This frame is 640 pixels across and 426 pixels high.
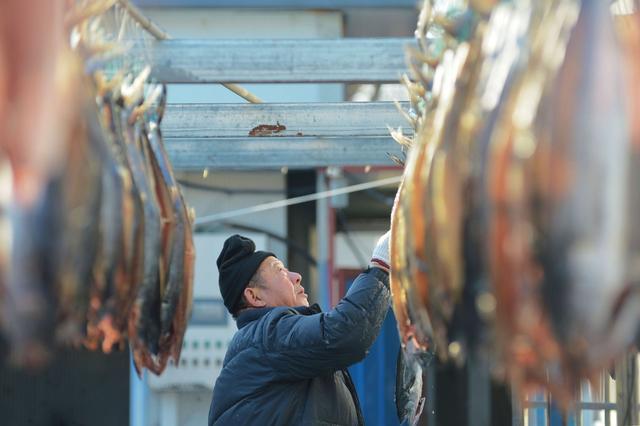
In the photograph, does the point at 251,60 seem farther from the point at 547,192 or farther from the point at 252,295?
the point at 547,192

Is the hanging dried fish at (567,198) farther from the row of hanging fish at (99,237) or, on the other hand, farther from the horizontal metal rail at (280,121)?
the horizontal metal rail at (280,121)

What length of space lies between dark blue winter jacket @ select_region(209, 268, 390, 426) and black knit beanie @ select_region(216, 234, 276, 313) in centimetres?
9

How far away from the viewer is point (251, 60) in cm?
266

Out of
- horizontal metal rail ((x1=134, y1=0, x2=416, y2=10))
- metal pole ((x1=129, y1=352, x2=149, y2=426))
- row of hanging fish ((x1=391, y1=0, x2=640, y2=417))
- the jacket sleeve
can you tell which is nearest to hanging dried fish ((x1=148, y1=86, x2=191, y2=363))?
row of hanging fish ((x1=391, y1=0, x2=640, y2=417))

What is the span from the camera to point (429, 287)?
5.35 feet

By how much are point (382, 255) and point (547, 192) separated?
1.60 meters

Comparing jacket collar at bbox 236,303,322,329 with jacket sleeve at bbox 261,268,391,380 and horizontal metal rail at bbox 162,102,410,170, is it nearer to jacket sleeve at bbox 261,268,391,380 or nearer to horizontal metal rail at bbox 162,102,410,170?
jacket sleeve at bbox 261,268,391,380

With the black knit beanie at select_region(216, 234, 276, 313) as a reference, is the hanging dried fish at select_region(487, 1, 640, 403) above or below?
below

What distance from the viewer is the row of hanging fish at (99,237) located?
143 centimetres

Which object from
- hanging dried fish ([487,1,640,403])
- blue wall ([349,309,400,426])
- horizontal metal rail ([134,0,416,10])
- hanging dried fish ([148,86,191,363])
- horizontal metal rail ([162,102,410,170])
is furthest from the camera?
horizontal metal rail ([134,0,416,10])

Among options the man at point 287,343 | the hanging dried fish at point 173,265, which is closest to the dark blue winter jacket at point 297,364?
the man at point 287,343

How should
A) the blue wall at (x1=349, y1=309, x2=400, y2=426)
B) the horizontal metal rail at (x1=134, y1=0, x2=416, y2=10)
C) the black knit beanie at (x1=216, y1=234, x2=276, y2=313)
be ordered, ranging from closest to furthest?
the black knit beanie at (x1=216, y1=234, x2=276, y2=313), the blue wall at (x1=349, y1=309, x2=400, y2=426), the horizontal metal rail at (x1=134, y1=0, x2=416, y2=10)

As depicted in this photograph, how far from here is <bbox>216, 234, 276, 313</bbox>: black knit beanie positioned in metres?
3.68

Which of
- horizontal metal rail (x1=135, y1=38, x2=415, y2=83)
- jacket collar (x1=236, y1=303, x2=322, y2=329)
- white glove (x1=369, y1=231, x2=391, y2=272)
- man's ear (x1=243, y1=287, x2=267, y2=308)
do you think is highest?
horizontal metal rail (x1=135, y1=38, x2=415, y2=83)
